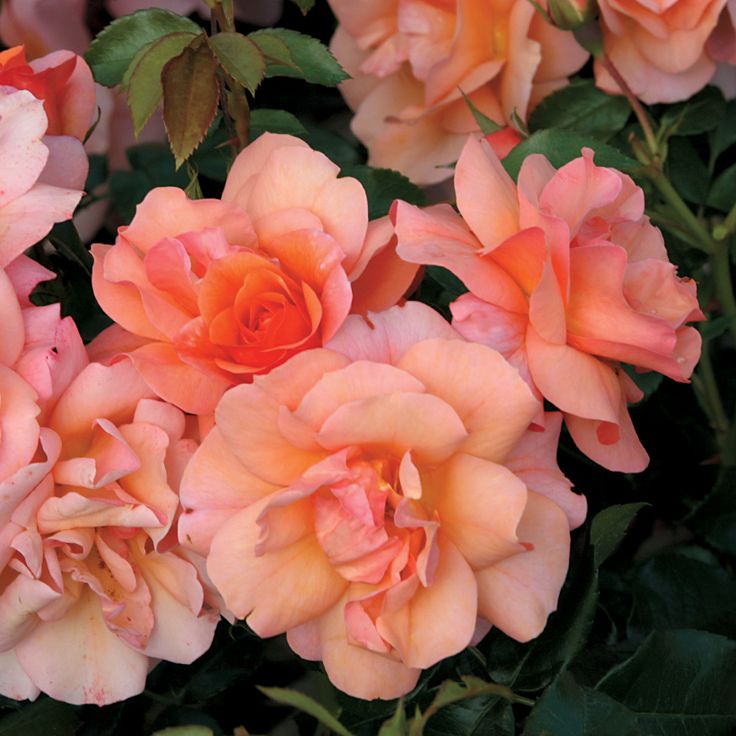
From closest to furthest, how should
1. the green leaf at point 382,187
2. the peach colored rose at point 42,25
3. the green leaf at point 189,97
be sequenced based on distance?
the green leaf at point 189,97, the green leaf at point 382,187, the peach colored rose at point 42,25

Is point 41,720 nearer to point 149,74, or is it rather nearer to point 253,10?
point 149,74

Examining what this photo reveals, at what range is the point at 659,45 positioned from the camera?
0.57 metres

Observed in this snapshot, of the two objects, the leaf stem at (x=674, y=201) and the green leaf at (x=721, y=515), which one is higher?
the leaf stem at (x=674, y=201)

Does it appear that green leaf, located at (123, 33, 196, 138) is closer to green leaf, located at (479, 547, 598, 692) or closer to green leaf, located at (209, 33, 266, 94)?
green leaf, located at (209, 33, 266, 94)

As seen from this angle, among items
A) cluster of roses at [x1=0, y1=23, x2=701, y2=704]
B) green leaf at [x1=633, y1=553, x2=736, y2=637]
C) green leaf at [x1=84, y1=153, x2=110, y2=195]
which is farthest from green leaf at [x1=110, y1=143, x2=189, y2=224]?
green leaf at [x1=633, y1=553, x2=736, y2=637]

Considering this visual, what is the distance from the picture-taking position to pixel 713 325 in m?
0.57

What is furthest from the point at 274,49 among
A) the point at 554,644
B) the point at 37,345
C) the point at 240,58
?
the point at 554,644

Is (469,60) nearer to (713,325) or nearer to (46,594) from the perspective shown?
(713,325)

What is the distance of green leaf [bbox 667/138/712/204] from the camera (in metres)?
0.64

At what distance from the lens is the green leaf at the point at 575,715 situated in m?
0.38

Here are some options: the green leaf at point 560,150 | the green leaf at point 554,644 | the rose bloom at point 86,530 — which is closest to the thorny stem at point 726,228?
the green leaf at point 560,150

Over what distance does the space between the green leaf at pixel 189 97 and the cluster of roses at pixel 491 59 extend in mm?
184

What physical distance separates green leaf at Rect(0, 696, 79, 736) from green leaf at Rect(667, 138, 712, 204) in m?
0.43

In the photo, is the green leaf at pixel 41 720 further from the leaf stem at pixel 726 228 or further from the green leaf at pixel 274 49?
the leaf stem at pixel 726 228
